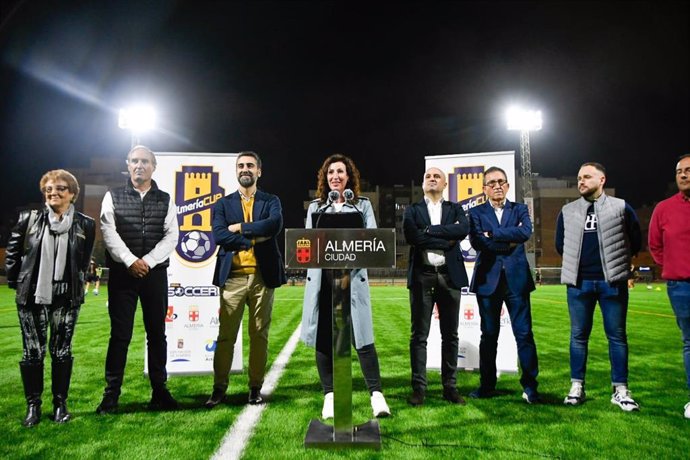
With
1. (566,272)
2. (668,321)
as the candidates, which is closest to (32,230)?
(566,272)

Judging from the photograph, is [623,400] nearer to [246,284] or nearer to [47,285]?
[246,284]

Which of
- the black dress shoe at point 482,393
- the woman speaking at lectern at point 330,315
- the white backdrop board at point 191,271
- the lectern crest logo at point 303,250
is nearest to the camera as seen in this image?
the lectern crest logo at point 303,250

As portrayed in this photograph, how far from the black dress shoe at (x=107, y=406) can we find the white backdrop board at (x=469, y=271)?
3648 millimetres

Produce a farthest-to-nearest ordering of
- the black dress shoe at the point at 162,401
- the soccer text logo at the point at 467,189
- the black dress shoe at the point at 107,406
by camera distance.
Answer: the soccer text logo at the point at 467,189 → the black dress shoe at the point at 162,401 → the black dress shoe at the point at 107,406

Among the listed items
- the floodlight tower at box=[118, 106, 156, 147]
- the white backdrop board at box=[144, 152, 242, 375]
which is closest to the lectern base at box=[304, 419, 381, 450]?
the white backdrop board at box=[144, 152, 242, 375]

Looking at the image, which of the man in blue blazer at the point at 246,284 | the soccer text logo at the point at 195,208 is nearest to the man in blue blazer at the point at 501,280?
the man in blue blazer at the point at 246,284

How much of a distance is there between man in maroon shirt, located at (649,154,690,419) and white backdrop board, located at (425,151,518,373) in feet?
6.13

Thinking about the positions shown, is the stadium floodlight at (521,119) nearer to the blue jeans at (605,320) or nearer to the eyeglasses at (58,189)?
the blue jeans at (605,320)

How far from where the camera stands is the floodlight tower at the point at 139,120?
14281 millimetres

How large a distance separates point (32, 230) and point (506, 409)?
4.38 meters

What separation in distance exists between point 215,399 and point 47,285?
1.74m

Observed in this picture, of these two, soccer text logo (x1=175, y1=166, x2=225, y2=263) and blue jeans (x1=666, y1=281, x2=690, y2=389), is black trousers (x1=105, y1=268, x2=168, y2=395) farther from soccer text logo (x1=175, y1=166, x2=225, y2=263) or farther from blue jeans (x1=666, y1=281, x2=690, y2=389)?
blue jeans (x1=666, y1=281, x2=690, y2=389)

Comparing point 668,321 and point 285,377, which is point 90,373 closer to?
point 285,377

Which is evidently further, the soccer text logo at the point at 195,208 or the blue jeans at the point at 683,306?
the soccer text logo at the point at 195,208
